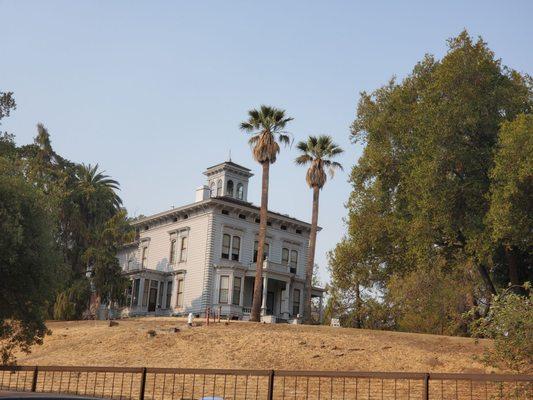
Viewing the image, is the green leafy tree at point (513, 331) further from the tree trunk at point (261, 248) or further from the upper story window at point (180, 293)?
the upper story window at point (180, 293)

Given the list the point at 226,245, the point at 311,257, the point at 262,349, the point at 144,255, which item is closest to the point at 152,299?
the point at 144,255

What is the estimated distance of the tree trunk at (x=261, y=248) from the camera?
51688mm

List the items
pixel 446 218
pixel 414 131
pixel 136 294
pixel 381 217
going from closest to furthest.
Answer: pixel 446 218 → pixel 414 131 → pixel 381 217 → pixel 136 294

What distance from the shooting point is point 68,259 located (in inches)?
2404

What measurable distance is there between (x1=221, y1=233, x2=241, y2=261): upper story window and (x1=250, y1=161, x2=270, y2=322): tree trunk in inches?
302

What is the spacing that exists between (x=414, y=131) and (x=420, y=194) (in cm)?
348

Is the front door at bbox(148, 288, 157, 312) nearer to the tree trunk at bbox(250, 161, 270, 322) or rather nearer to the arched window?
the arched window

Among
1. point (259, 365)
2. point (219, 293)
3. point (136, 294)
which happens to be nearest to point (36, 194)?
point (259, 365)

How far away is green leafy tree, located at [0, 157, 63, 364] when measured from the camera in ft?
85.8

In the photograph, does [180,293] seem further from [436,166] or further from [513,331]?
[513,331]

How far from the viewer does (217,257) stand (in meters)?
60.3

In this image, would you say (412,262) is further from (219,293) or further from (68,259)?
(68,259)

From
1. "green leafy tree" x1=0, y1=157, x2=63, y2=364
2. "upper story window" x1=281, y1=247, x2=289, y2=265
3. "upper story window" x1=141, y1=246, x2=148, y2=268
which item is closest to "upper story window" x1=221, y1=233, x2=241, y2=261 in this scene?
"upper story window" x1=281, y1=247, x2=289, y2=265

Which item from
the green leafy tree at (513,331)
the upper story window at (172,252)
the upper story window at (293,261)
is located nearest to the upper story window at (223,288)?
the upper story window at (172,252)
